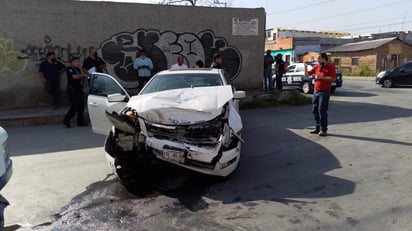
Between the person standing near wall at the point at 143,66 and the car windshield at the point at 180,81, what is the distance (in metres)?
4.76

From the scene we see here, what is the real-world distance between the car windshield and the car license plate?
207cm

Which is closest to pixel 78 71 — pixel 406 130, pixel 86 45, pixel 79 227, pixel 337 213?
pixel 86 45

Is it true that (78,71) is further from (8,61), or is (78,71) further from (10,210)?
(10,210)

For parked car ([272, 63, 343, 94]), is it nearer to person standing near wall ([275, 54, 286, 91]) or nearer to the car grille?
person standing near wall ([275, 54, 286, 91])

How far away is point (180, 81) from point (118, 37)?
238 inches

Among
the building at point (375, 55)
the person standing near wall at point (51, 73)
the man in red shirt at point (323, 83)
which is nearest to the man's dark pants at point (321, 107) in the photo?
the man in red shirt at point (323, 83)

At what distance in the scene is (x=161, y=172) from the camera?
548 centimetres

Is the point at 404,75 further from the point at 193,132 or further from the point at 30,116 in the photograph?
the point at 193,132

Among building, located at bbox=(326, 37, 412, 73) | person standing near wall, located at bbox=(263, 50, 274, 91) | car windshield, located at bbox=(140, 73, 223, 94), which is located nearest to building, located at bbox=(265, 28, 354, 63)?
building, located at bbox=(326, 37, 412, 73)

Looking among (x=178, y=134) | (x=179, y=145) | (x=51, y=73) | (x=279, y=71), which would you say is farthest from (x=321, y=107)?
(x=51, y=73)

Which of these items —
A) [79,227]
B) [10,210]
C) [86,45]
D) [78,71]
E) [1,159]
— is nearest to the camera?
[1,159]

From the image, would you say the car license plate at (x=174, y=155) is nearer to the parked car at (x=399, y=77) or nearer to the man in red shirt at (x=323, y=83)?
the man in red shirt at (x=323, y=83)

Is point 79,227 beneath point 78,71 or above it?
beneath

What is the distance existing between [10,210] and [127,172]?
146 cm
